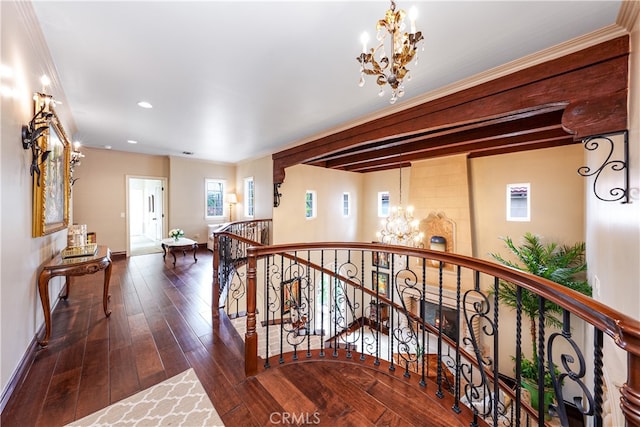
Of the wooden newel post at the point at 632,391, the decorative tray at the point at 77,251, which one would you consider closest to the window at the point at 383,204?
the decorative tray at the point at 77,251

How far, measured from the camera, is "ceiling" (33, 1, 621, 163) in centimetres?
174

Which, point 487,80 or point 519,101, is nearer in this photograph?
point 519,101

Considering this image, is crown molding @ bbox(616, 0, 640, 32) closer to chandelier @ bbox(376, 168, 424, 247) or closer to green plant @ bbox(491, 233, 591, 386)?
chandelier @ bbox(376, 168, 424, 247)

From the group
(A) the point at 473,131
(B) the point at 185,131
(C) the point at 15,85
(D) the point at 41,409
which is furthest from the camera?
(B) the point at 185,131

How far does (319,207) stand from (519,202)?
4.73m

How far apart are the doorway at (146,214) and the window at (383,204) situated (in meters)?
6.48

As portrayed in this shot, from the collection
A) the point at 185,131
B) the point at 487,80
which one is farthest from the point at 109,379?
the point at 487,80

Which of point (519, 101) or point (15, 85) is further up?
point (519, 101)

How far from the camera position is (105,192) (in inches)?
230

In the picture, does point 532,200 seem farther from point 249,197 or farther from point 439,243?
point 249,197

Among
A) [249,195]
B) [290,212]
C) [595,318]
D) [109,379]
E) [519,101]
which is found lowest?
[109,379]

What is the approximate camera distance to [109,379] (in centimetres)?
180

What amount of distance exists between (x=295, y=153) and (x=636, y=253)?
4.82 m

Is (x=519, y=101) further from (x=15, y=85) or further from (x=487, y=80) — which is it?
(x=15, y=85)
